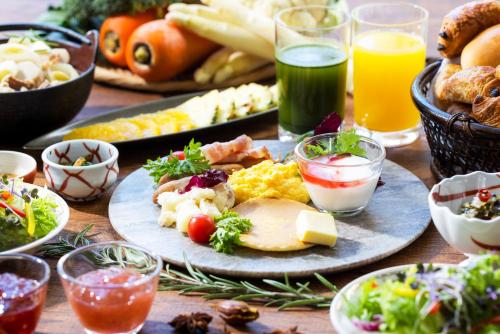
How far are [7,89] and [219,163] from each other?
0.86 m

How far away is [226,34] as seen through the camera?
3922 millimetres

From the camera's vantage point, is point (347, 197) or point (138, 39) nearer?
point (347, 197)

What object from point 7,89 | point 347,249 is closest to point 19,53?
point 7,89

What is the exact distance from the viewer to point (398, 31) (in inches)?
132

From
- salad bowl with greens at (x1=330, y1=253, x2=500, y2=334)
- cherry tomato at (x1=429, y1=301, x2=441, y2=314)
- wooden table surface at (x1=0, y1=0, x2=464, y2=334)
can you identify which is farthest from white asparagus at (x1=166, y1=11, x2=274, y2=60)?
cherry tomato at (x1=429, y1=301, x2=441, y2=314)

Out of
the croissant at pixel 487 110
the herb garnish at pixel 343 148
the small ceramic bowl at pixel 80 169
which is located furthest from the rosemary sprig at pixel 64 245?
the croissant at pixel 487 110

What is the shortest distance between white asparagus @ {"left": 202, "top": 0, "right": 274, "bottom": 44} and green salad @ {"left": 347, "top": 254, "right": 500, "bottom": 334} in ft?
6.77

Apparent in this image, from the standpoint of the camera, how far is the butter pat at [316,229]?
254cm

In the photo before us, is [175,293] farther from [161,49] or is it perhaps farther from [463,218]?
[161,49]

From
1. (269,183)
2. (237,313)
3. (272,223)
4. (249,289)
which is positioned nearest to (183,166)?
(269,183)

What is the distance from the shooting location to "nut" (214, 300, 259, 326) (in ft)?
7.30

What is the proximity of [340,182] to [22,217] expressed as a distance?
0.95 meters

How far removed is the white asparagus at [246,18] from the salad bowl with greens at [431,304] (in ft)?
6.66

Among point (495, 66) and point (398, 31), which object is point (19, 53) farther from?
point (495, 66)
